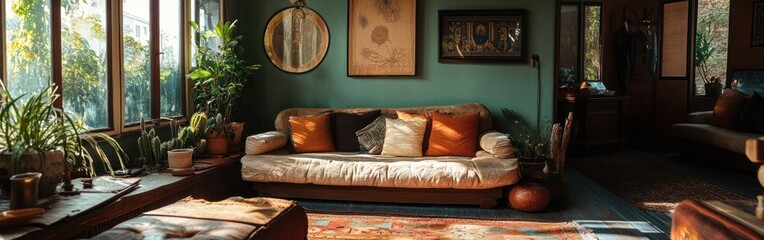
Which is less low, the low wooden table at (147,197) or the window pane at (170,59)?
the window pane at (170,59)

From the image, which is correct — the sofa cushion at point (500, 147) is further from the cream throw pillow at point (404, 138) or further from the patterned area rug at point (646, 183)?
the patterned area rug at point (646, 183)

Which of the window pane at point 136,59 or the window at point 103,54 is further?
the window pane at point 136,59

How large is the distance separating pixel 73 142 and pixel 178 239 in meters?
1.19

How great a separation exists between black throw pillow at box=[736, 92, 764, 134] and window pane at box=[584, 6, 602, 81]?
6.75 ft

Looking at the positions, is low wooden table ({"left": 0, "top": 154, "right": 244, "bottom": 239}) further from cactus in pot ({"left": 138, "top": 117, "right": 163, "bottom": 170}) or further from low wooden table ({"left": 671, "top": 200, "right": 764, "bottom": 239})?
low wooden table ({"left": 671, "top": 200, "right": 764, "bottom": 239})

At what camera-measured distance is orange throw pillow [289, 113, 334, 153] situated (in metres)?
4.79

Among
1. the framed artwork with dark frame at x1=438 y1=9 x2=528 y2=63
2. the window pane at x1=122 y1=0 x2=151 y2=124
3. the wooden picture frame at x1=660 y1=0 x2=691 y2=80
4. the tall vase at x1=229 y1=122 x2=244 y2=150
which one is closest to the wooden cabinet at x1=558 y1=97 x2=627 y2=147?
the wooden picture frame at x1=660 y1=0 x2=691 y2=80

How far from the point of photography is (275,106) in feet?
18.0

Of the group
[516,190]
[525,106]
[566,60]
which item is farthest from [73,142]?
[566,60]

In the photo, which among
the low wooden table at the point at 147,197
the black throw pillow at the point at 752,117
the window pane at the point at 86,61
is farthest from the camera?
the black throw pillow at the point at 752,117

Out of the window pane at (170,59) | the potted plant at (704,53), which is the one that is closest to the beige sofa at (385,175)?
the window pane at (170,59)

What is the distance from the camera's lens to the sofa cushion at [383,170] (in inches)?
162

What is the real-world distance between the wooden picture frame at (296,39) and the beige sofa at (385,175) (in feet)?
3.60

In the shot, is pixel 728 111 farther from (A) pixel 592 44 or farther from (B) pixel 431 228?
(B) pixel 431 228
